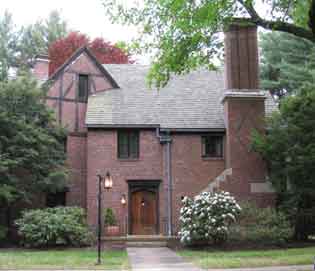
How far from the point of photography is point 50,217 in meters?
19.7

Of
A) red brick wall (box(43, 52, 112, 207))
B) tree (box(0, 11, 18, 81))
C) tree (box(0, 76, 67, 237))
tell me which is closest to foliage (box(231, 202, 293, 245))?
tree (box(0, 76, 67, 237))

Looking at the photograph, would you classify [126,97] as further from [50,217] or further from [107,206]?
[50,217]

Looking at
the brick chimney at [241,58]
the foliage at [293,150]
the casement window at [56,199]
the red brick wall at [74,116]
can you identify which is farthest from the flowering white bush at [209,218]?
the casement window at [56,199]

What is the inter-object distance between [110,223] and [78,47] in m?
22.9

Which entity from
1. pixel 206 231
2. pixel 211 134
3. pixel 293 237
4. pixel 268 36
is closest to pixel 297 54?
pixel 268 36

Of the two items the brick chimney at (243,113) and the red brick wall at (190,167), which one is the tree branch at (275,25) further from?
the red brick wall at (190,167)

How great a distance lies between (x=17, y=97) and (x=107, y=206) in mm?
6439

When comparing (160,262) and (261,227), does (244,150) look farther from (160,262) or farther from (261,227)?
(160,262)

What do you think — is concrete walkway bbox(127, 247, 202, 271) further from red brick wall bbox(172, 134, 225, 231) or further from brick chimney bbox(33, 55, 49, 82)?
brick chimney bbox(33, 55, 49, 82)

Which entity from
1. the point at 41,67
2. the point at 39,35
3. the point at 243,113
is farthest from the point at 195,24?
the point at 39,35

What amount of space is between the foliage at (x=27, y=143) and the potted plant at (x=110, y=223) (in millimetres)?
2546

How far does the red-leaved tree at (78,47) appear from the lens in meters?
41.4

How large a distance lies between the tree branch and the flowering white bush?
8281 millimetres

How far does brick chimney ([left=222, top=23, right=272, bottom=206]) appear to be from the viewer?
21.2 meters
